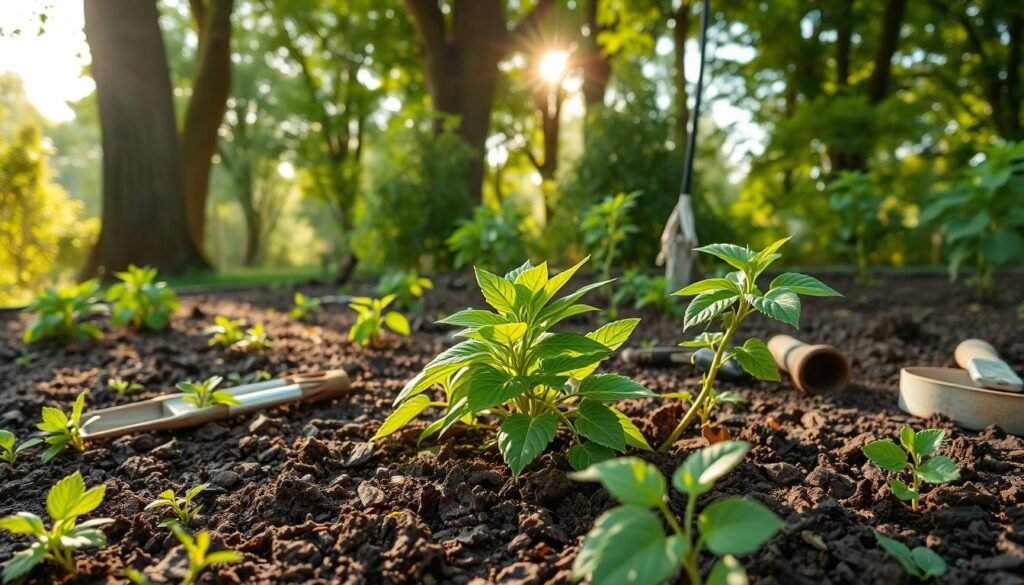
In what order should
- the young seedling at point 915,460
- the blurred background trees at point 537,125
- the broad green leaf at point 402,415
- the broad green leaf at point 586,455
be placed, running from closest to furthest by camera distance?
the young seedling at point 915,460 → the broad green leaf at point 586,455 → the broad green leaf at point 402,415 → the blurred background trees at point 537,125

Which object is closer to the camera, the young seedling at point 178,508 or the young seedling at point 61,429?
the young seedling at point 178,508

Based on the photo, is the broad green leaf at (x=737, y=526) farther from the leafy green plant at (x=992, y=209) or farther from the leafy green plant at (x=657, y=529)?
the leafy green plant at (x=992, y=209)

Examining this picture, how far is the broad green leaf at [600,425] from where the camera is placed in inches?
57.0

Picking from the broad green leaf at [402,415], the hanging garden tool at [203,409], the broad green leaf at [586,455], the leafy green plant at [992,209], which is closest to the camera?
the broad green leaf at [586,455]

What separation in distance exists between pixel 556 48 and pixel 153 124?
7.81m

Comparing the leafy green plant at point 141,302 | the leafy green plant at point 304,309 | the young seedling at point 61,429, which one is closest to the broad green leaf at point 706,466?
the young seedling at point 61,429

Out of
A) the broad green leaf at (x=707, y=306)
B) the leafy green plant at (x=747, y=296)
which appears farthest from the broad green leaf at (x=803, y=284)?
the broad green leaf at (x=707, y=306)

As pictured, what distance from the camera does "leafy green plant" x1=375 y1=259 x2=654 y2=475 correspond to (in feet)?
4.67

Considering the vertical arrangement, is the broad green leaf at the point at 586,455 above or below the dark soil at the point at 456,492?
above

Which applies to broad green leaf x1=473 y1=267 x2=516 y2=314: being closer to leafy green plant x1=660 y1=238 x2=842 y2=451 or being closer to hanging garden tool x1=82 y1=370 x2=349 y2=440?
leafy green plant x1=660 y1=238 x2=842 y2=451

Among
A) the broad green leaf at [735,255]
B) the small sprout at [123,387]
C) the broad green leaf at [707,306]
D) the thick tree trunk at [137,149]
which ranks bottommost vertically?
the small sprout at [123,387]

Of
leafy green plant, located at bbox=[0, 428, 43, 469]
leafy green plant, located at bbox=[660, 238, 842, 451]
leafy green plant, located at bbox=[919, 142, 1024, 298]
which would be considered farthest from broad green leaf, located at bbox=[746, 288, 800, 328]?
leafy green plant, located at bbox=[919, 142, 1024, 298]

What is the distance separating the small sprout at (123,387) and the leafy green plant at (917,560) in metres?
2.82

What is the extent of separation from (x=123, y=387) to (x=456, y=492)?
1886 millimetres
